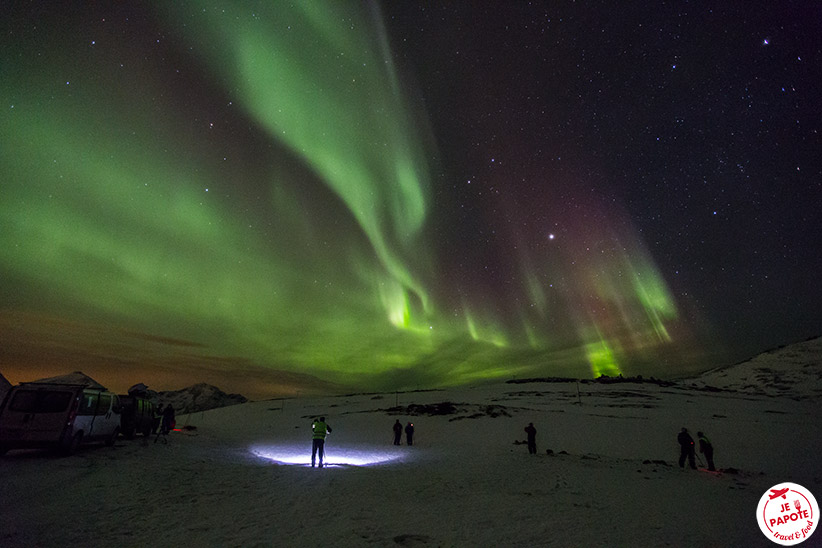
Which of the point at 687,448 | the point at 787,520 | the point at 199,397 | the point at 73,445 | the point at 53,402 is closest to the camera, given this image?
the point at 787,520

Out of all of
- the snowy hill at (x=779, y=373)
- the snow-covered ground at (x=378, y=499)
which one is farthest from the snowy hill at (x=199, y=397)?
the snowy hill at (x=779, y=373)

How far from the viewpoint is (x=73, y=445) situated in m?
12.9

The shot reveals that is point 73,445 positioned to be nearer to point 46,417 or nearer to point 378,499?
point 46,417

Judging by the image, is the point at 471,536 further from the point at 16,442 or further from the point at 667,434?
the point at 667,434

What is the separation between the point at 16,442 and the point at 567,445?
2799 cm

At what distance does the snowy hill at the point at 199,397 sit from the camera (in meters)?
159

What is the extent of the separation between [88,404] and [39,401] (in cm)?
155

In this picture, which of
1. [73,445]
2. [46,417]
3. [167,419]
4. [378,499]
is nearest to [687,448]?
[378,499]

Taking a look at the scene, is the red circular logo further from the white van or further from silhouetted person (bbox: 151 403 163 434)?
silhouetted person (bbox: 151 403 163 434)

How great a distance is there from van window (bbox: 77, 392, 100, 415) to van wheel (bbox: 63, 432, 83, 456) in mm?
736

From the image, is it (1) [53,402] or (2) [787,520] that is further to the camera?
(1) [53,402]

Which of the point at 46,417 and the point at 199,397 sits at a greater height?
the point at 199,397

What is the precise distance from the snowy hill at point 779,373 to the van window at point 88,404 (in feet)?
391

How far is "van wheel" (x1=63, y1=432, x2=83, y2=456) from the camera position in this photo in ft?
41.4
